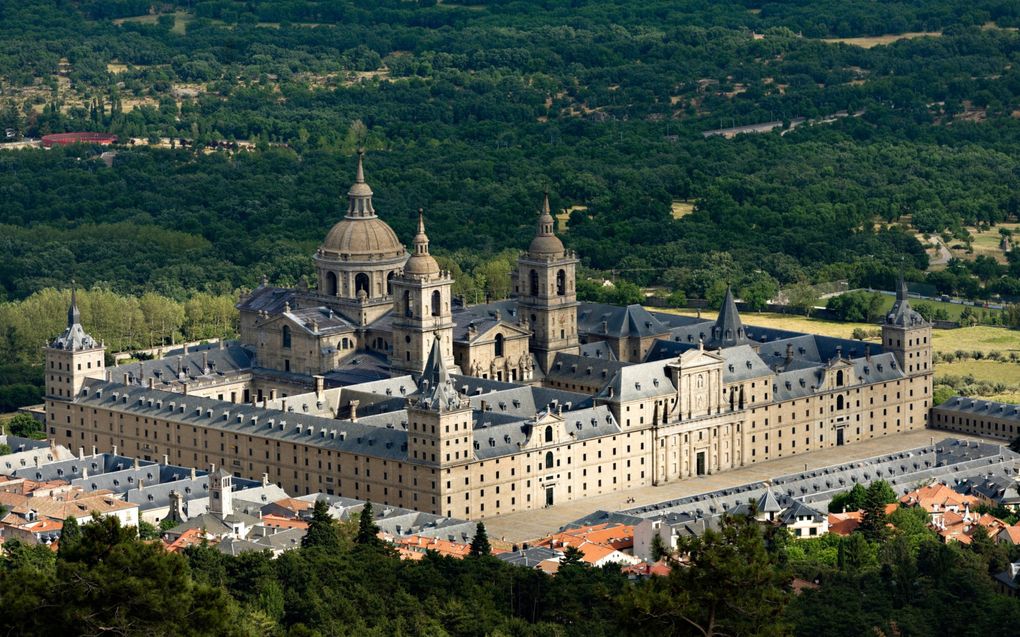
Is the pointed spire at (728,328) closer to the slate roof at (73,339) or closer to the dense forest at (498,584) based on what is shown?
the dense forest at (498,584)

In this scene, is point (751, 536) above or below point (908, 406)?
above

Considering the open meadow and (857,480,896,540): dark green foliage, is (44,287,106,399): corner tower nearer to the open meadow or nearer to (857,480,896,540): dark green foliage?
(857,480,896,540): dark green foliage

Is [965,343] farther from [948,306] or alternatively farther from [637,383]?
[637,383]

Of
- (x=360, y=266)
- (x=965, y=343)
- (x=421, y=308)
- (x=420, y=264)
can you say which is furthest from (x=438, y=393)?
(x=965, y=343)

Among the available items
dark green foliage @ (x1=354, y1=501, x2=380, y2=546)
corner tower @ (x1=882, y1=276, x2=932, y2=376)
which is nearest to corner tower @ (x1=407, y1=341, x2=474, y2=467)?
dark green foliage @ (x1=354, y1=501, x2=380, y2=546)

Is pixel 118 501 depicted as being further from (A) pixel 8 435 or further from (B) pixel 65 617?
(B) pixel 65 617

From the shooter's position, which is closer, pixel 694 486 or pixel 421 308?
pixel 694 486

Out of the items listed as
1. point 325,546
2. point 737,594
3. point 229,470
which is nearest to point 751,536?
point 737,594
